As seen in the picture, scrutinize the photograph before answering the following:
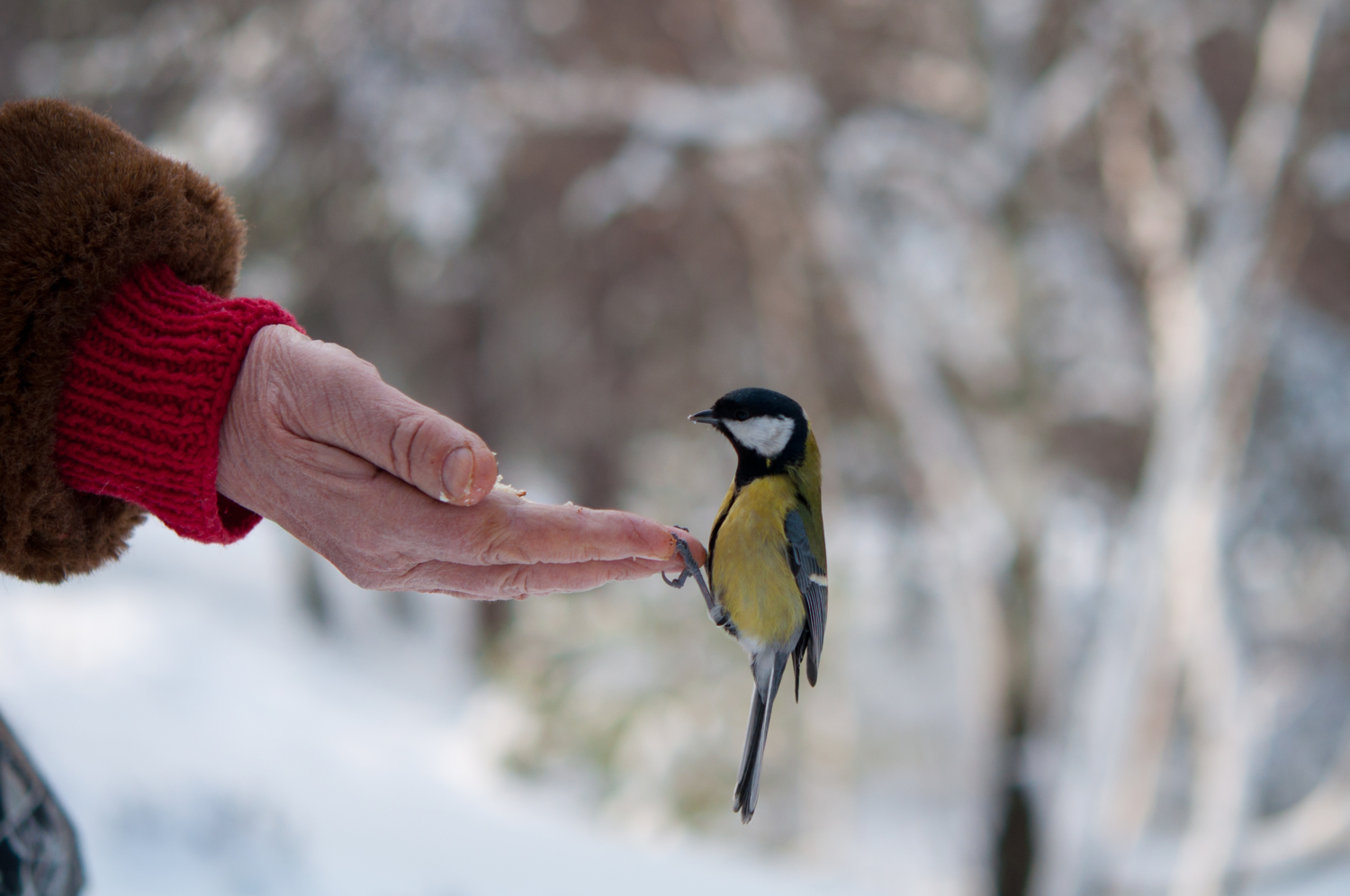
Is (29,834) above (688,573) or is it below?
below

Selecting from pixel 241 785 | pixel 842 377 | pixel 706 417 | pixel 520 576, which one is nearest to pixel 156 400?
pixel 520 576

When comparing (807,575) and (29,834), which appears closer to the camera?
(807,575)

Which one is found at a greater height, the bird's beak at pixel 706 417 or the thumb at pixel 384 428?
the bird's beak at pixel 706 417

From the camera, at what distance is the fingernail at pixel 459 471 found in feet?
2.86

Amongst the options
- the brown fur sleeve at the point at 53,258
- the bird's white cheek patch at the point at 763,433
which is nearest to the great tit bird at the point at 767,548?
the bird's white cheek patch at the point at 763,433

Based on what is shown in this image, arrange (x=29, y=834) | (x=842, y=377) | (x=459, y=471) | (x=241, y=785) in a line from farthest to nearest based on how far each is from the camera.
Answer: (x=842, y=377)
(x=241, y=785)
(x=29, y=834)
(x=459, y=471)

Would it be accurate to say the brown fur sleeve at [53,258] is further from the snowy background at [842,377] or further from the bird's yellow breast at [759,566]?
the snowy background at [842,377]

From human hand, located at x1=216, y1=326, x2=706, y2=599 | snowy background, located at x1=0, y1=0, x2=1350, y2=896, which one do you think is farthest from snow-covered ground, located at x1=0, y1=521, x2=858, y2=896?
human hand, located at x1=216, y1=326, x2=706, y2=599

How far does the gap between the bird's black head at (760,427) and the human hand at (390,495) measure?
0.11 metres

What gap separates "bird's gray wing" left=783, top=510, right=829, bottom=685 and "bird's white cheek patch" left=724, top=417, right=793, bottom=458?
0.24 feet

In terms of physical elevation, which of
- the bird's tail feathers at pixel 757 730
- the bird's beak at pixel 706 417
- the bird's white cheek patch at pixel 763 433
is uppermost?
the bird's white cheek patch at pixel 763 433

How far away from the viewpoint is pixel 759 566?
101 centimetres

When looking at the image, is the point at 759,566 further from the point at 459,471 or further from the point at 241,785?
the point at 241,785

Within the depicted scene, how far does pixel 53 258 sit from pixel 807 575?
0.82m
